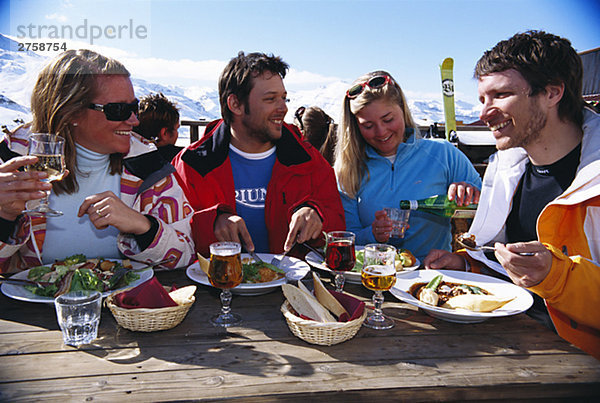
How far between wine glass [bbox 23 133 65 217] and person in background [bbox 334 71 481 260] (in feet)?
6.52

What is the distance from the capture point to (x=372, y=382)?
1135 millimetres

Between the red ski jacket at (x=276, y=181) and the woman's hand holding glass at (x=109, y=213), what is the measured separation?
0.92 metres

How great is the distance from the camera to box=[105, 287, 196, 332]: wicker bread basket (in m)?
1.36

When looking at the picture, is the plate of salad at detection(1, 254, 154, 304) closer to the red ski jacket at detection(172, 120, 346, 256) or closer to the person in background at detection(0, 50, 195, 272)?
the person in background at detection(0, 50, 195, 272)

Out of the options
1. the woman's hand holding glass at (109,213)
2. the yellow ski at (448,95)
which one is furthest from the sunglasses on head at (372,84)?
the yellow ski at (448,95)

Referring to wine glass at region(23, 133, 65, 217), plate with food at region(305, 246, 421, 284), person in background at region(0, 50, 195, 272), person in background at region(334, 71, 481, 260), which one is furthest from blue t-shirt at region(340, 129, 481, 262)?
wine glass at region(23, 133, 65, 217)

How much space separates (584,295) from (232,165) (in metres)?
2.35

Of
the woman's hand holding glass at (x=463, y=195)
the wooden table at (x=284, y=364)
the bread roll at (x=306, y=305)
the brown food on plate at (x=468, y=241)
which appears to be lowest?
the wooden table at (x=284, y=364)

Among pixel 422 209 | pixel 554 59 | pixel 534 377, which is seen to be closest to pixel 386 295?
pixel 534 377

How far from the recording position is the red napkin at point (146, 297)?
1450 mm

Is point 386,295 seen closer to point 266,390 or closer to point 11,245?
point 266,390

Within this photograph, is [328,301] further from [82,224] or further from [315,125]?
[315,125]

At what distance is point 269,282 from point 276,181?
1.26m

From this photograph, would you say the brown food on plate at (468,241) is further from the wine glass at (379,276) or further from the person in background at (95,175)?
the person in background at (95,175)
